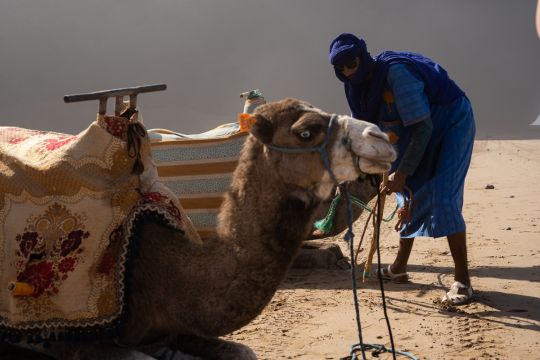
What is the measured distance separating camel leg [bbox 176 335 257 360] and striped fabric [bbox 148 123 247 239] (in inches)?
123

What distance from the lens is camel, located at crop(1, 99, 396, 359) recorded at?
3141 millimetres

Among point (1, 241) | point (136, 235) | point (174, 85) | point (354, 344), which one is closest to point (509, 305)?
point (354, 344)

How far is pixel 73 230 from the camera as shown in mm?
3248

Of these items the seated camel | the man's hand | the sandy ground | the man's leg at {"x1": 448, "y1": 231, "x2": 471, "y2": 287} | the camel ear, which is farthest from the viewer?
the seated camel

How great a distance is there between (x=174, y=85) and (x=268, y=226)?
1364 inches

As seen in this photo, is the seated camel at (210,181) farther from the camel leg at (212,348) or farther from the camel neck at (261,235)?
the camel neck at (261,235)

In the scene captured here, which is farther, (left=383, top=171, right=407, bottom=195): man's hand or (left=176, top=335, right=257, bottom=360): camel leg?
(left=383, top=171, right=407, bottom=195): man's hand

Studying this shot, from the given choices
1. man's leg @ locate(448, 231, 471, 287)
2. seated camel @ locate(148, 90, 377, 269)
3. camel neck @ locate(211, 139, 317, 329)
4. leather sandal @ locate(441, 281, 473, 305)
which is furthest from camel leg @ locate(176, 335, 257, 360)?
seated camel @ locate(148, 90, 377, 269)

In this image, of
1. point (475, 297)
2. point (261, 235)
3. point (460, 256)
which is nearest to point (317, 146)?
point (261, 235)

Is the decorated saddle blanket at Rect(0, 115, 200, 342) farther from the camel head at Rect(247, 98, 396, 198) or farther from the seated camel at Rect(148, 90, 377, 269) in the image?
the seated camel at Rect(148, 90, 377, 269)

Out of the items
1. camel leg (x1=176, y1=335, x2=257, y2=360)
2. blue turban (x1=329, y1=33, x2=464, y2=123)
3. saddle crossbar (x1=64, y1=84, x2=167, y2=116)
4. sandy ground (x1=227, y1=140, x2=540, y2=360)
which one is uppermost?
blue turban (x1=329, y1=33, x2=464, y2=123)

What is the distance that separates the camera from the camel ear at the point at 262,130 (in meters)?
3.28

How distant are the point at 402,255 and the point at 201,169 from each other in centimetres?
209

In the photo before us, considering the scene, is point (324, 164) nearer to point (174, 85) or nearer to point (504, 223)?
point (504, 223)
